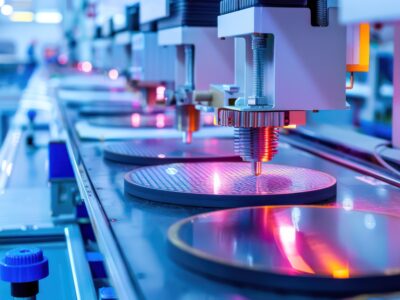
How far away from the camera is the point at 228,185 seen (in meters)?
1.14

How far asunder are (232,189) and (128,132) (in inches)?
42.0

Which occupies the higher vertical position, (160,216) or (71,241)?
(160,216)

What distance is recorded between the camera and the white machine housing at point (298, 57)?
1.07m

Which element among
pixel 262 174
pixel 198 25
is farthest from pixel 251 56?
pixel 198 25

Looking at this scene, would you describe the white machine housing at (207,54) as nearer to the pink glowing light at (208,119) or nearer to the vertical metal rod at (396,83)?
the vertical metal rod at (396,83)

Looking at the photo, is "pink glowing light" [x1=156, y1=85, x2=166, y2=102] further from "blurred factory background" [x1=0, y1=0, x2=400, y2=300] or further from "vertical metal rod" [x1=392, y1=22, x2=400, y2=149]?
"vertical metal rod" [x1=392, y1=22, x2=400, y2=149]

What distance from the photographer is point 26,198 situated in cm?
199

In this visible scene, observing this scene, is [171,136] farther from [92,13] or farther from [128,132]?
[92,13]

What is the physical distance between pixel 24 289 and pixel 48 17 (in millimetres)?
16923

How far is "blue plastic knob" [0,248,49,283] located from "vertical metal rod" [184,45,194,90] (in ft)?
2.10

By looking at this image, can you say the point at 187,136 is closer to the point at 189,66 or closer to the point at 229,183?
the point at 189,66

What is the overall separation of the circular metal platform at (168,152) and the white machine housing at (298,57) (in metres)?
0.41

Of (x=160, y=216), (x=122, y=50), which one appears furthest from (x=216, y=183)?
(x=122, y=50)

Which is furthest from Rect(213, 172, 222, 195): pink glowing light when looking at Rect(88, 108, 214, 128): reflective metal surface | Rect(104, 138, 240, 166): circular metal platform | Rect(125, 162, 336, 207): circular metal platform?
Rect(88, 108, 214, 128): reflective metal surface
